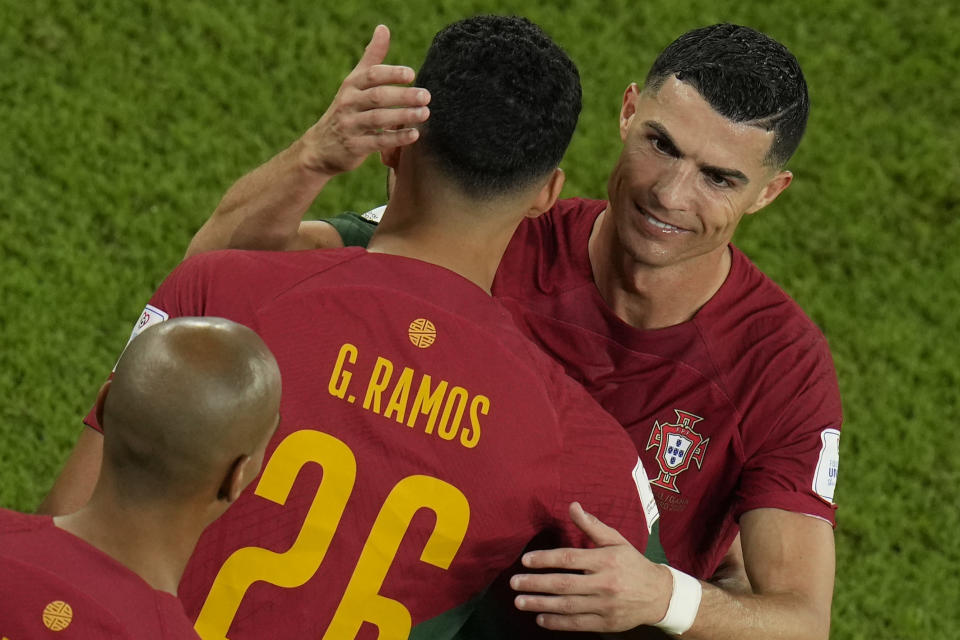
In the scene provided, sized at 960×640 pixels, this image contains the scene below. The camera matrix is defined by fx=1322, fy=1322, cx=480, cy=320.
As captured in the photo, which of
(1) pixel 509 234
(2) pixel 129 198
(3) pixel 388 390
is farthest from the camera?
(2) pixel 129 198

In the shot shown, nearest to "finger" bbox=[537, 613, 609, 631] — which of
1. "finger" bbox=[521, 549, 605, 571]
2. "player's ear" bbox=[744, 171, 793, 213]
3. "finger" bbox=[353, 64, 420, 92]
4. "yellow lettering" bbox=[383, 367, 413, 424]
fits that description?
"finger" bbox=[521, 549, 605, 571]

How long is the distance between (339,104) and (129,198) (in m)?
3.49

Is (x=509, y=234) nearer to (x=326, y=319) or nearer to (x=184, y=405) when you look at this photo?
(x=326, y=319)

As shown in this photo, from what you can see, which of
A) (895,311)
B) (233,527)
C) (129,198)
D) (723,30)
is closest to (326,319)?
(233,527)

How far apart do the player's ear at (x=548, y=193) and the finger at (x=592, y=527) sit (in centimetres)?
67

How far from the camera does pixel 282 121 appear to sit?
21.1 feet

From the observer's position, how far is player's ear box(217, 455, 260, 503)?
2242 mm

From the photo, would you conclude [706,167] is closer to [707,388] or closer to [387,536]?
[707,388]

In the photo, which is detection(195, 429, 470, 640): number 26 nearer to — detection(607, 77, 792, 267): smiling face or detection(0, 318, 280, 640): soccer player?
detection(0, 318, 280, 640): soccer player

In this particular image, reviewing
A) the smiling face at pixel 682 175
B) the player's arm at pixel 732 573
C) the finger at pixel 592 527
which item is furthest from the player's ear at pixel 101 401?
the player's arm at pixel 732 573

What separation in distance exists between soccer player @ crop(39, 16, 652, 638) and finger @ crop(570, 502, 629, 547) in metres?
0.05

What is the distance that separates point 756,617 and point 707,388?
25.5 inches

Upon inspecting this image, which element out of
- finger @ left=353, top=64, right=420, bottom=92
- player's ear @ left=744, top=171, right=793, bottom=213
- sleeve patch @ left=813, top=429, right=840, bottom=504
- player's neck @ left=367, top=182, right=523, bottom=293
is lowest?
sleeve patch @ left=813, top=429, right=840, bottom=504

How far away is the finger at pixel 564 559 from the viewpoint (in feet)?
8.16
